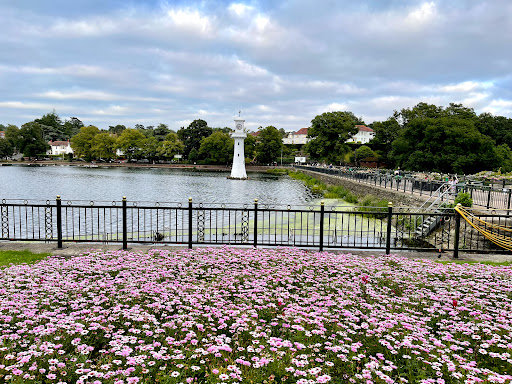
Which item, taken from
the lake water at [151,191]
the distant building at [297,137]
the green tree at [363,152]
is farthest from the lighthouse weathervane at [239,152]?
the distant building at [297,137]

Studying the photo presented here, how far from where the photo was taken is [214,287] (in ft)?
Answer: 22.3

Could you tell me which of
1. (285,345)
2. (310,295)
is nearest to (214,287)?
(310,295)

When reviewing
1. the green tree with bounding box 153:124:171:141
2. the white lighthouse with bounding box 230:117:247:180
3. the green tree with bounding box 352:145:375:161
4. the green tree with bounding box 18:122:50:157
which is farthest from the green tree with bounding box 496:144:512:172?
the green tree with bounding box 18:122:50:157

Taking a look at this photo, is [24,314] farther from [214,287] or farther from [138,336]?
[214,287]

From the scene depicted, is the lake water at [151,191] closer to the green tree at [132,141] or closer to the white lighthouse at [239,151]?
the white lighthouse at [239,151]

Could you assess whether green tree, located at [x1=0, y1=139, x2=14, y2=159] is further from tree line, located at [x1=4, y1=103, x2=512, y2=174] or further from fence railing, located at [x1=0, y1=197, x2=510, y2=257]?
fence railing, located at [x1=0, y1=197, x2=510, y2=257]

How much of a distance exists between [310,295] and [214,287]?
5.61ft

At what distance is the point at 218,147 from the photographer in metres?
101

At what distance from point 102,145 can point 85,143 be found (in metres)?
6.07

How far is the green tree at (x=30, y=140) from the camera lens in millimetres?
115688

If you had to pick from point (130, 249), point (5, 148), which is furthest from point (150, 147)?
point (130, 249)

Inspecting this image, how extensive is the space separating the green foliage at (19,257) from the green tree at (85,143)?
114098 millimetres

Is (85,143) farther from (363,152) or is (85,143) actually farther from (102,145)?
(363,152)

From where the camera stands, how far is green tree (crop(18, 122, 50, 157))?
380ft
